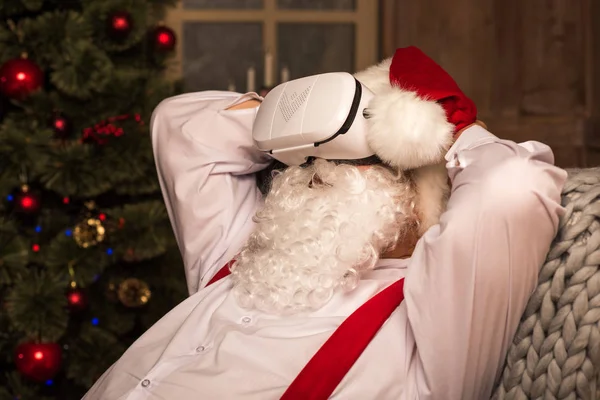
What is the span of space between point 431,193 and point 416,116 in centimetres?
19

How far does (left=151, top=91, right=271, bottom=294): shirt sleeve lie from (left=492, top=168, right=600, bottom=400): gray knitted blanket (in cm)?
72

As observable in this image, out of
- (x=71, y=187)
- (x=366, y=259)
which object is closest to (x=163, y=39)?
(x=71, y=187)

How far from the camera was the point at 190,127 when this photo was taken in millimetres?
1639

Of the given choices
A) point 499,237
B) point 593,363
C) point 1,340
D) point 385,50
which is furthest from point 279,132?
point 385,50

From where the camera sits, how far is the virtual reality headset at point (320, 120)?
4.24 feet

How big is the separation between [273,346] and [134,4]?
1538mm

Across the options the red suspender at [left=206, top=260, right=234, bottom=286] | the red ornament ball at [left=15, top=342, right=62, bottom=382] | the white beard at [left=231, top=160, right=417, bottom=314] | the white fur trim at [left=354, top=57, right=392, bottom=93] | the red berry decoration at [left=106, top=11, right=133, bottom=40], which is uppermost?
the red berry decoration at [left=106, top=11, right=133, bottom=40]

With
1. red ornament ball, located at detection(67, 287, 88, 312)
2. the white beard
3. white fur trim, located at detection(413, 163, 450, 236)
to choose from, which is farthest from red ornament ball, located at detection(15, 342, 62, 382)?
white fur trim, located at detection(413, 163, 450, 236)

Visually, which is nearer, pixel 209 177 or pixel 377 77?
pixel 377 77

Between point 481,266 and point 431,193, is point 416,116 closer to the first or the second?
point 431,193

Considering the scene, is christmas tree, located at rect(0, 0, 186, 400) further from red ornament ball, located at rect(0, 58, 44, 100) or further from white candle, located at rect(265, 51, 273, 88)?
white candle, located at rect(265, 51, 273, 88)

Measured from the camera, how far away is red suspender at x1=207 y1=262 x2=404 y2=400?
1165 mm

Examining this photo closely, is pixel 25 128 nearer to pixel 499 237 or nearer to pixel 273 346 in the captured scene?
pixel 273 346

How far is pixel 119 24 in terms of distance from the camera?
2301 mm
